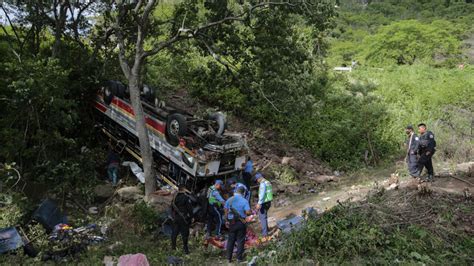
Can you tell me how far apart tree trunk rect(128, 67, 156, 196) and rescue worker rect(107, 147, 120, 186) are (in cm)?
151

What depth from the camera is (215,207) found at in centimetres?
949

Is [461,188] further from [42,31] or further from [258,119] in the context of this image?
[42,31]

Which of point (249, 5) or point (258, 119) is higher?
point (249, 5)

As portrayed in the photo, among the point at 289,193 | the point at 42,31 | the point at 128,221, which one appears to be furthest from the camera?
the point at 42,31

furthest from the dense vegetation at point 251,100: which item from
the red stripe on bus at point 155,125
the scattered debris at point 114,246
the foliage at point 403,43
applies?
the foliage at point 403,43

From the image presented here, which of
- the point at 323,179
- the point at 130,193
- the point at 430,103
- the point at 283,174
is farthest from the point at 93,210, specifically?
the point at 430,103

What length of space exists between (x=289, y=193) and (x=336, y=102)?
358 inches

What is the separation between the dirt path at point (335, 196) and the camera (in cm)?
991

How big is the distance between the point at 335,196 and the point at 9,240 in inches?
329

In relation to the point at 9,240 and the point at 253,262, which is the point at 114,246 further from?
the point at 253,262

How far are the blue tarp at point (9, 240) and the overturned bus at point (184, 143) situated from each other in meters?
4.05

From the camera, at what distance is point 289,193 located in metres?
13.2

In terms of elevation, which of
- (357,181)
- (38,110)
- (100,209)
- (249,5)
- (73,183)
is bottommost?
(357,181)

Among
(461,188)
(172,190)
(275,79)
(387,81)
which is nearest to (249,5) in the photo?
(275,79)
